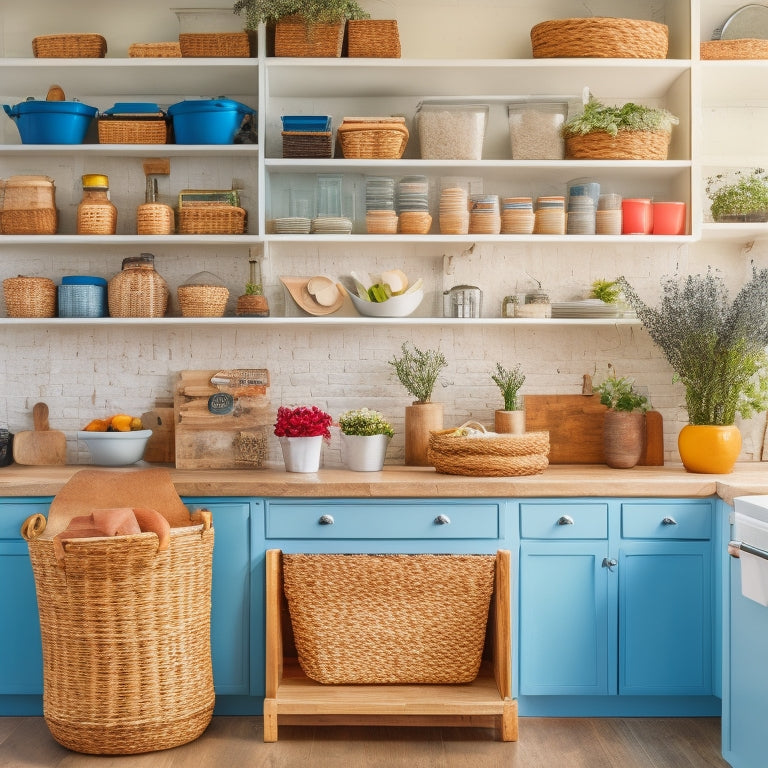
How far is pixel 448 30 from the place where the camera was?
13.1 feet

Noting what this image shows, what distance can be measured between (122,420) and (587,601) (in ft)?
6.80

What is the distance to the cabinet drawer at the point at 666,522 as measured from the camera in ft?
10.9

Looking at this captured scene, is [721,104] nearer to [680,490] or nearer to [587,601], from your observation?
[680,490]

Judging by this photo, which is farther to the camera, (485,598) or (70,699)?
(485,598)

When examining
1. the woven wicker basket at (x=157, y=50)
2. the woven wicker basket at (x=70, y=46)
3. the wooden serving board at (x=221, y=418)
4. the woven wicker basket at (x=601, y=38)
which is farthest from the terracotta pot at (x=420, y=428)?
the woven wicker basket at (x=70, y=46)

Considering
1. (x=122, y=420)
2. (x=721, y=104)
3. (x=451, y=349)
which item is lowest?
(x=122, y=420)

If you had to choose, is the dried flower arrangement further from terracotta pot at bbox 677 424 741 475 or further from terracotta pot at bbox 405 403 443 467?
terracotta pot at bbox 405 403 443 467

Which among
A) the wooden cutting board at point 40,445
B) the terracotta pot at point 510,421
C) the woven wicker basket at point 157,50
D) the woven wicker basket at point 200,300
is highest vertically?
the woven wicker basket at point 157,50

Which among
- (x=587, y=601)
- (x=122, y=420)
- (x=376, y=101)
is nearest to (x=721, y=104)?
(x=376, y=101)

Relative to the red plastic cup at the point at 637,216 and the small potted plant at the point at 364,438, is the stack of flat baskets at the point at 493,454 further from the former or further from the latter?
the red plastic cup at the point at 637,216

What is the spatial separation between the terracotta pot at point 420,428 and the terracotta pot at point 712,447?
1.05 meters

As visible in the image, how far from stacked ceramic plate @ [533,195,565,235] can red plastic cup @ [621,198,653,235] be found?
0.28 metres

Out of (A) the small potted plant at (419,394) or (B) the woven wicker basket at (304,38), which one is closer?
(B) the woven wicker basket at (304,38)

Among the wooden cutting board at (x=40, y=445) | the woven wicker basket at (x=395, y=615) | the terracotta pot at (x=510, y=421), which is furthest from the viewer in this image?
the wooden cutting board at (x=40, y=445)
